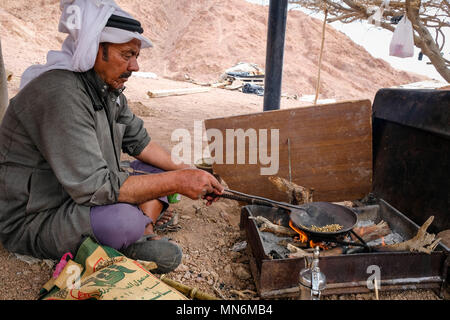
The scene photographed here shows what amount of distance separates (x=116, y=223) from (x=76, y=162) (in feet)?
1.43

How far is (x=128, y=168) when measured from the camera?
9.78 feet

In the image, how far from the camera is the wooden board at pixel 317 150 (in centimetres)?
313

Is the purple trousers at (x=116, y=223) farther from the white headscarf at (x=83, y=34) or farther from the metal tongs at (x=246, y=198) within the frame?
the white headscarf at (x=83, y=34)

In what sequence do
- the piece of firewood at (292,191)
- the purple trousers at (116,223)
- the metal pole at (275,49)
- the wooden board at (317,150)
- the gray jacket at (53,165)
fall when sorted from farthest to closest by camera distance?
the metal pole at (275,49)
the wooden board at (317,150)
the piece of firewood at (292,191)
the purple trousers at (116,223)
the gray jacket at (53,165)

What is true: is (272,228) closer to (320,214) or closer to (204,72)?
(320,214)

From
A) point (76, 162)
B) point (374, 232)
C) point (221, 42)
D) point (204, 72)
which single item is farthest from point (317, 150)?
point (221, 42)

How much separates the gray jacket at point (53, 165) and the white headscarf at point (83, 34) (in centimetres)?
10

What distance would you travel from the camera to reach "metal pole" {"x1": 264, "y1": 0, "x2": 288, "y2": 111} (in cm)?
498

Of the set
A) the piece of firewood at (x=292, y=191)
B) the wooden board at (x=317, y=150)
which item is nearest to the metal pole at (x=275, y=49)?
the wooden board at (x=317, y=150)

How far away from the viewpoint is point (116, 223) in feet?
6.69

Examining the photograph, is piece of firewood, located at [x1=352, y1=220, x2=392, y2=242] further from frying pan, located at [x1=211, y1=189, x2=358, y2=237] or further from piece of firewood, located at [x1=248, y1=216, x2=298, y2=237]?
piece of firewood, located at [x1=248, y1=216, x2=298, y2=237]

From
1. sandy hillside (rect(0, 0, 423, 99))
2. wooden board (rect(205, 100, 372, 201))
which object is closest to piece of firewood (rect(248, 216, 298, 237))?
wooden board (rect(205, 100, 372, 201))

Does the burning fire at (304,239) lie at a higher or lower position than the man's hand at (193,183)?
lower

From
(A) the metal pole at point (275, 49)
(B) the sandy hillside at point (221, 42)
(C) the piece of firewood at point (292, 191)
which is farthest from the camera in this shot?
(B) the sandy hillside at point (221, 42)
